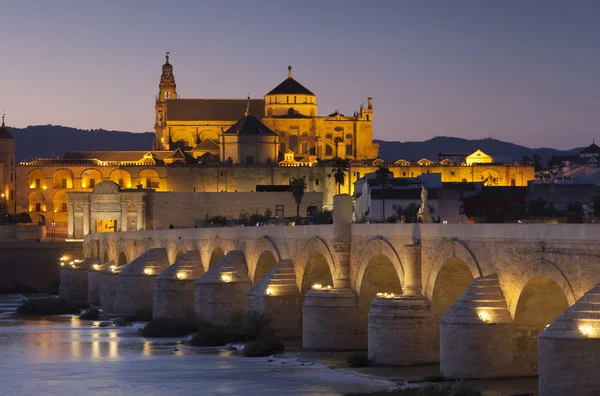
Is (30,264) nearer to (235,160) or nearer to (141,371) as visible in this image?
(235,160)

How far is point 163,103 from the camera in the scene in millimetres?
134000

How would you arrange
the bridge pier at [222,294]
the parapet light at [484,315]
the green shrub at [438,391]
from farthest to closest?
the bridge pier at [222,294], the parapet light at [484,315], the green shrub at [438,391]

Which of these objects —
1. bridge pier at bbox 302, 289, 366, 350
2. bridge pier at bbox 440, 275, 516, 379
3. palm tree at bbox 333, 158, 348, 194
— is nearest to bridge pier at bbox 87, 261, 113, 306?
bridge pier at bbox 302, 289, 366, 350

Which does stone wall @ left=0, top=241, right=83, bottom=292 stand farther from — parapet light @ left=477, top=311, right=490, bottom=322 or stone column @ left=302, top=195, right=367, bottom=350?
parapet light @ left=477, top=311, right=490, bottom=322

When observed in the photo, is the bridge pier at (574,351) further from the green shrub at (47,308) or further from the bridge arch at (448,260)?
the green shrub at (47,308)

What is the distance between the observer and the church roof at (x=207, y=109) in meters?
131

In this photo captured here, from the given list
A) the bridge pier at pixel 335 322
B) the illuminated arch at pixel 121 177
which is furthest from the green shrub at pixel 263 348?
the illuminated arch at pixel 121 177

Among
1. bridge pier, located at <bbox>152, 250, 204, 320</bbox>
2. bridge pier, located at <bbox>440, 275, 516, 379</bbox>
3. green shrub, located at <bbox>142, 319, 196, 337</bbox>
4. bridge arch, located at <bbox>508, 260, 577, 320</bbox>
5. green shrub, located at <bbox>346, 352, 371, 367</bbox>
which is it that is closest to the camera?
bridge arch, located at <bbox>508, 260, 577, 320</bbox>

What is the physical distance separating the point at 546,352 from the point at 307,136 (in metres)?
104

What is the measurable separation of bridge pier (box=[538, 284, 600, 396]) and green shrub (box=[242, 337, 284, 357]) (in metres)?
13.5

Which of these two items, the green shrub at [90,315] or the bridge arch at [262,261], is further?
the green shrub at [90,315]

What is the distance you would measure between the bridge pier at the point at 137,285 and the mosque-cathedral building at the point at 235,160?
2024 inches

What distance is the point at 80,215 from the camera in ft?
317

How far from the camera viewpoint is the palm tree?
107 m
